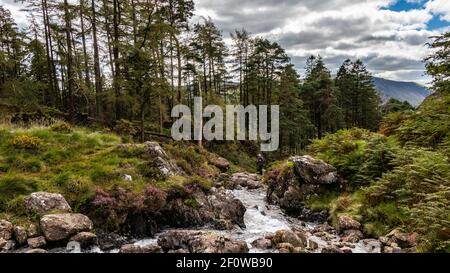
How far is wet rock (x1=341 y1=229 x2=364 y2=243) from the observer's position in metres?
11.5

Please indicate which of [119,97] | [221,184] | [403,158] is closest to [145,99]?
[119,97]

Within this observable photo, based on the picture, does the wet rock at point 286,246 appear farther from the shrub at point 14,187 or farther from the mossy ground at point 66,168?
the shrub at point 14,187

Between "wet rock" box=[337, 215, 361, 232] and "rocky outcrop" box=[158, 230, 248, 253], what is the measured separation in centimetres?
494

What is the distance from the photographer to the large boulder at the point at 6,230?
9.02 m

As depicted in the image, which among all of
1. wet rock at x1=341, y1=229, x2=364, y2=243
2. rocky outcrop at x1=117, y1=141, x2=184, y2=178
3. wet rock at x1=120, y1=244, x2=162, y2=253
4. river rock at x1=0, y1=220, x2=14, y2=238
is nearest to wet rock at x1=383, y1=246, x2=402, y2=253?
wet rock at x1=341, y1=229, x2=364, y2=243

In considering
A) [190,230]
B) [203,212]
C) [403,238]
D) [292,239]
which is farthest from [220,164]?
[403,238]

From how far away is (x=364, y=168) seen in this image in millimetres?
15711

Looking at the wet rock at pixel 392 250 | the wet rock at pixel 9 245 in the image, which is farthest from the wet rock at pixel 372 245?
the wet rock at pixel 9 245

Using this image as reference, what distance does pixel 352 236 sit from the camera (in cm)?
1178

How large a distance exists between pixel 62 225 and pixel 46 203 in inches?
52.7

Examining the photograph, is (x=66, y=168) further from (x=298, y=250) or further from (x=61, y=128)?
(x=298, y=250)
